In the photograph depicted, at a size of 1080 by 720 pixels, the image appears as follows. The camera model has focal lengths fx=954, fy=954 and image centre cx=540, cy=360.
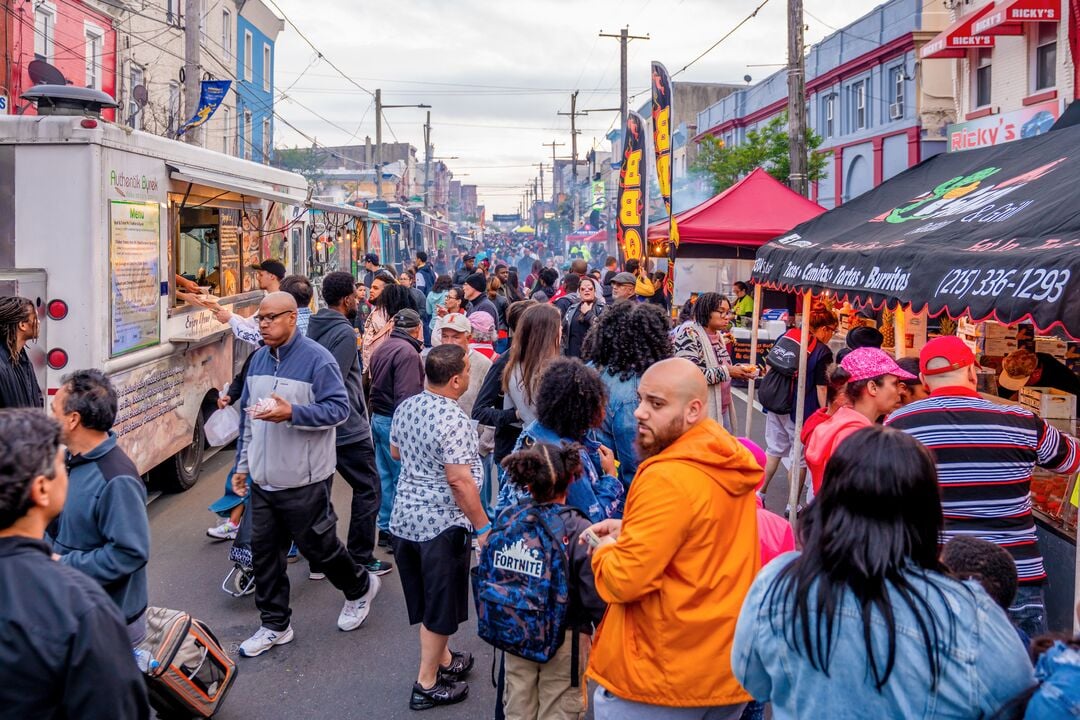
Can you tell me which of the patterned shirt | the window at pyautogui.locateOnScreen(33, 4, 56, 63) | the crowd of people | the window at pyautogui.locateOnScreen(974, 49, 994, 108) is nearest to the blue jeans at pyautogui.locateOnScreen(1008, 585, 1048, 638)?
the crowd of people

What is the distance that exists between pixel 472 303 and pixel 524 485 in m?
8.03

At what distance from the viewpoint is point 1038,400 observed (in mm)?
5852

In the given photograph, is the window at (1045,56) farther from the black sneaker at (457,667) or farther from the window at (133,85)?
the window at (133,85)

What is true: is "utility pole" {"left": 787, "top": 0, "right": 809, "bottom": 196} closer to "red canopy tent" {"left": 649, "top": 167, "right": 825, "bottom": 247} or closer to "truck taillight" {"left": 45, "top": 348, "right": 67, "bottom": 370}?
"red canopy tent" {"left": 649, "top": 167, "right": 825, "bottom": 247}

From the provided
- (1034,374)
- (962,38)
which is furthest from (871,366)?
(962,38)

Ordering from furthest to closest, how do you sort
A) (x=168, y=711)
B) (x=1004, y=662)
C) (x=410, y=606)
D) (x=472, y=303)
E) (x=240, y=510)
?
1. (x=472, y=303)
2. (x=240, y=510)
3. (x=410, y=606)
4. (x=168, y=711)
5. (x=1004, y=662)

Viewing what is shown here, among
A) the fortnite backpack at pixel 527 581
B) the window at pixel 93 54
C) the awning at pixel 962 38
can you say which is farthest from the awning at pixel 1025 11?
the window at pixel 93 54

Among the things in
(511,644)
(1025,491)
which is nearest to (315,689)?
(511,644)

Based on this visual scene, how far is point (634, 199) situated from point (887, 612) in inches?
514

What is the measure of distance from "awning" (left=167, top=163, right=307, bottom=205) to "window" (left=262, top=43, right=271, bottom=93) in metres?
26.7

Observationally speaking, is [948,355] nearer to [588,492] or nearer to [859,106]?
[588,492]

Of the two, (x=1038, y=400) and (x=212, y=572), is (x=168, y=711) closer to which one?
(x=212, y=572)

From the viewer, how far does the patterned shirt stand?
4379 millimetres

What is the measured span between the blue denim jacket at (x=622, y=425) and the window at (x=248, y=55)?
105 feet
